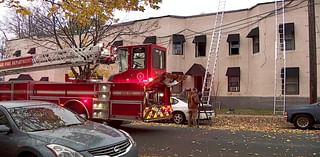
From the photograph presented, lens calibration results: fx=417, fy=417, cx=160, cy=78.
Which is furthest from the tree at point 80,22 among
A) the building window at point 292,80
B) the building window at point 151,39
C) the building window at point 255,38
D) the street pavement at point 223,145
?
the building window at point 292,80

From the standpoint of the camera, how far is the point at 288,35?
27.3m

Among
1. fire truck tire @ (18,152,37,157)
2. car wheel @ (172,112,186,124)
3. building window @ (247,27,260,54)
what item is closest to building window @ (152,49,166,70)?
car wheel @ (172,112,186,124)

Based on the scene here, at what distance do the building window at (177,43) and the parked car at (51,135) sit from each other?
25.6 meters

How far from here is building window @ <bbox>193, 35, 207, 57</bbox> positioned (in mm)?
32469

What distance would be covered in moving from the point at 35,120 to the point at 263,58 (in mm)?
22880

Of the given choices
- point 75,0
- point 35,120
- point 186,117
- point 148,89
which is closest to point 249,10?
point 186,117

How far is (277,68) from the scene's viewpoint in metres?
27.2

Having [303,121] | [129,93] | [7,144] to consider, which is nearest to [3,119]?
[7,144]

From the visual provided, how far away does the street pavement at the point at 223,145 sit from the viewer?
1004 cm

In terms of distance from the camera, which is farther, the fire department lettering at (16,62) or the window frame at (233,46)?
the window frame at (233,46)

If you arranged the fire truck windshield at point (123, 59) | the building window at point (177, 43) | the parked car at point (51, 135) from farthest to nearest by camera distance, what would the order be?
the building window at point (177, 43) → the fire truck windshield at point (123, 59) → the parked car at point (51, 135)

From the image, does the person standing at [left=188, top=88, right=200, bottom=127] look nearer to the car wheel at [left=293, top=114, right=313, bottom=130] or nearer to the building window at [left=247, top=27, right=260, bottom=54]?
the car wheel at [left=293, top=114, right=313, bottom=130]

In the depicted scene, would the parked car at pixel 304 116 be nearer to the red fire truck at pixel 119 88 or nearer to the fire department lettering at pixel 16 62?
the red fire truck at pixel 119 88

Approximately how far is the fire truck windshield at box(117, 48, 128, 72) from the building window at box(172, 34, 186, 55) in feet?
60.6
